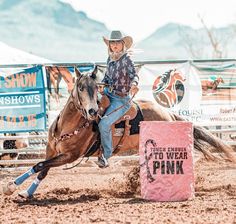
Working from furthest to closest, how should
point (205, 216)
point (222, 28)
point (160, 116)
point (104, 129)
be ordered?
1. point (222, 28)
2. point (160, 116)
3. point (104, 129)
4. point (205, 216)

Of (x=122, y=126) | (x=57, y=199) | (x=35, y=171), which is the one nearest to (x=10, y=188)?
(x=35, y=171)

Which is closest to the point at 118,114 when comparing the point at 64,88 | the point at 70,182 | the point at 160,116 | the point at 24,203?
the point at 160,116

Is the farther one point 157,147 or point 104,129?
point 104,129

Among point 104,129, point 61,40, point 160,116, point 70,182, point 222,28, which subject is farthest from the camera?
point 61,40

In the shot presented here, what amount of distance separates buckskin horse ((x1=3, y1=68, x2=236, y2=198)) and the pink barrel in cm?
77

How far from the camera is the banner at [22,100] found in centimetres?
1105

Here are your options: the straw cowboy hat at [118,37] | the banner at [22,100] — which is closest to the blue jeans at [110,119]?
the straw cowboy hat at [118,37]

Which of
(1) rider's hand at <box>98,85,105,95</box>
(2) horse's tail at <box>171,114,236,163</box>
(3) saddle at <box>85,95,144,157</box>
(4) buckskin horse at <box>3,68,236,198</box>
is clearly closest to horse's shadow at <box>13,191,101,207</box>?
(4) buckskin horse at <box>3,68,236,198</box>

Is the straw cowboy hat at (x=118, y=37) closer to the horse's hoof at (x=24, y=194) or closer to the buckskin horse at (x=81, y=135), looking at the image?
the buckskin horse at (x=81, y=135)

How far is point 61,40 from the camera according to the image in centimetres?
4622

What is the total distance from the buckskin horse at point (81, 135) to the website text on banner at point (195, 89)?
→ 2781 mm

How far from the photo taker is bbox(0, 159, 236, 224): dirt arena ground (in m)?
5.77

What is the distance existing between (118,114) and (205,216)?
237 centimetres

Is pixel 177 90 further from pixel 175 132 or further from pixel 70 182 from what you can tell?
pixel 175 132
